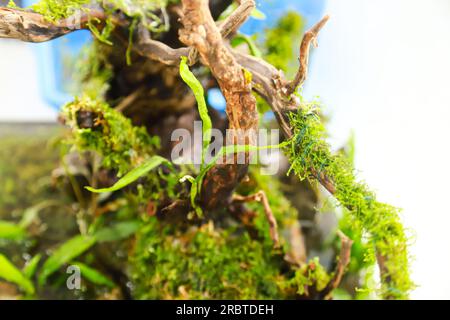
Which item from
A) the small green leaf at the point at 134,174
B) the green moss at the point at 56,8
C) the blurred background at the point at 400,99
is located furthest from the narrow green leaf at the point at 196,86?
the blurred background at the point at 400,99

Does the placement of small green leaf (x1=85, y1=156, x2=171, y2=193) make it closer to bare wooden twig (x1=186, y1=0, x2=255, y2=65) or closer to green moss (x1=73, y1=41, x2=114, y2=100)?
bare wooden twig (x1=186, y1=0, x2=255, y2=65)

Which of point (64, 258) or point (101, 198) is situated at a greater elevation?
point (101, 198)

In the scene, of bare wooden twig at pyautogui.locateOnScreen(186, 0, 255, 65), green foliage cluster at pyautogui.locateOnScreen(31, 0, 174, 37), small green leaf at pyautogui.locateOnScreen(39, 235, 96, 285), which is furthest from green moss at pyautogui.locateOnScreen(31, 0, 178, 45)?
small green leaf at pyautogui.locateOnScreen(39, 235, 96, 285)

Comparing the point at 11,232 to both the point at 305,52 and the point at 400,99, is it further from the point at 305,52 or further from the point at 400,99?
the point at 400,99
